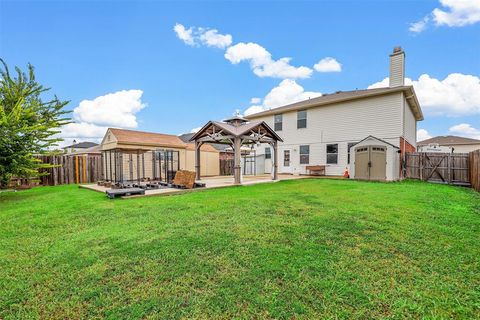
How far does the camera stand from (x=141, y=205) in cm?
695

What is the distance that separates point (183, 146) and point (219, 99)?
5901mm

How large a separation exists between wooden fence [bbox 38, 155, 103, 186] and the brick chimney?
1882cm

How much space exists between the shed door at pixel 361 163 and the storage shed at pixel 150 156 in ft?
34.7

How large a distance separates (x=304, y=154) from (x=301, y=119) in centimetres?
273

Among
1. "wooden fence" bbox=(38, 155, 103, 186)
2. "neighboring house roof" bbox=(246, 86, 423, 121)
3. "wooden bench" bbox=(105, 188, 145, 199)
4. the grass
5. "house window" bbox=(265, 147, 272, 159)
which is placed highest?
"neighboring house roof" bbox=(246, 86, 423, 121)

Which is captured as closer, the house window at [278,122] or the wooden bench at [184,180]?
the wooden bench at [184,180]

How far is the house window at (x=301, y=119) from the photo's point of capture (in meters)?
18.7

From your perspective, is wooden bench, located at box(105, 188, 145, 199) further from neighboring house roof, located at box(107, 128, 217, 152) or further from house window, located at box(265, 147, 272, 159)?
house window, located at box(265, 147, 272, 159)

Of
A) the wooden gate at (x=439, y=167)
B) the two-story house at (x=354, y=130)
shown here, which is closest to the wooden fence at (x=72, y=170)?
the two-story house at (x=354, y=130)

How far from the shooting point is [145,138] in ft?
55.2

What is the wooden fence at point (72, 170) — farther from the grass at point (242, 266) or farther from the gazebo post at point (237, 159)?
the grass at point (242, 266)

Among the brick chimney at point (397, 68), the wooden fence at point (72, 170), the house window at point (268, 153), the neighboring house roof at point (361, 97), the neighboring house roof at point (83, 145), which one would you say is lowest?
the wooden fence at point (72, 170)

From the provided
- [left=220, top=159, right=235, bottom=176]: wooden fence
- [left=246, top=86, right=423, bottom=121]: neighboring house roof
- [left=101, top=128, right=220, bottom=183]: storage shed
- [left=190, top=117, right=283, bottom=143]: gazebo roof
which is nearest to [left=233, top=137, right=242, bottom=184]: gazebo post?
[left=190, top=117, right=283, bottom=143]: gazebo roof

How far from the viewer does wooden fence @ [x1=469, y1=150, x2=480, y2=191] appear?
11075mm
